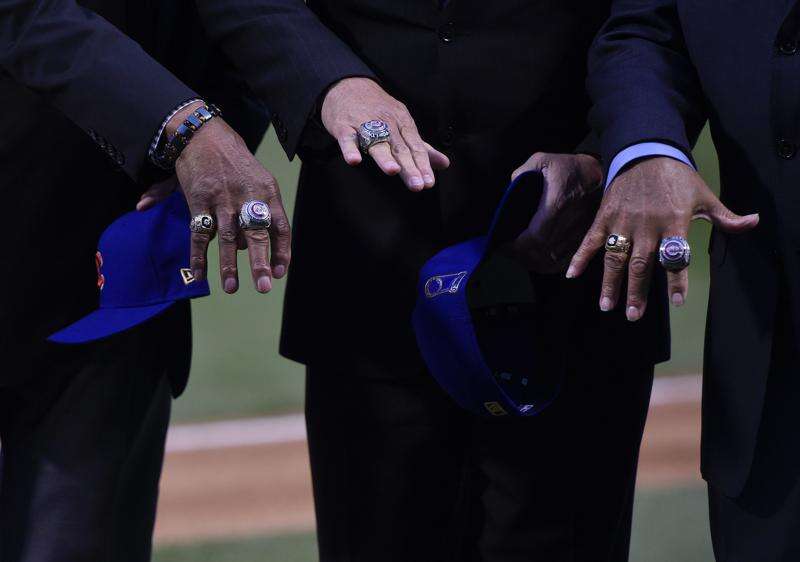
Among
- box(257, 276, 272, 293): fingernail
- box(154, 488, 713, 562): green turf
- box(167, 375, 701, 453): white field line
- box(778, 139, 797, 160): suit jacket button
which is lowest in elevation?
box(154, 488, 713, 562): green turf

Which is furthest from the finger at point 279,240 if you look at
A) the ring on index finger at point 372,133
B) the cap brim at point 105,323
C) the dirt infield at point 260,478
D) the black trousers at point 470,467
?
the dirt infield at point 260,478

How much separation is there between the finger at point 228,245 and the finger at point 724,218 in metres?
0.50

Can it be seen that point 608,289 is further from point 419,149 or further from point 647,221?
point 419,149

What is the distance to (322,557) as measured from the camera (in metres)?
1.91

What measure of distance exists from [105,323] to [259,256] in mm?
302

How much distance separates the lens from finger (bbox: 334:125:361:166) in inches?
58.1

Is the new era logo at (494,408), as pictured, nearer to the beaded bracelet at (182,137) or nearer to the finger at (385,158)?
the finger at (385,158)

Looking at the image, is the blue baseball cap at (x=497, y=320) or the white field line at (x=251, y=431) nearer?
the blue baseball cap at (x=497, y=320)

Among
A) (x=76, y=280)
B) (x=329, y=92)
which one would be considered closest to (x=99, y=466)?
(x=76, y=280)

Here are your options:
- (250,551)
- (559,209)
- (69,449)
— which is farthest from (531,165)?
(250,551)

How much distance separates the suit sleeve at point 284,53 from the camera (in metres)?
1.58

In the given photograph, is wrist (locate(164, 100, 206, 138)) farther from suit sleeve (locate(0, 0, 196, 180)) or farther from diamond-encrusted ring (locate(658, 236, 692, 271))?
diamond-encrusted ring (locate(658, 236, 692, 271))

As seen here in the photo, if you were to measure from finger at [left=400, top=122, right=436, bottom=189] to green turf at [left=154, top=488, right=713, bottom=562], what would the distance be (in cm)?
179

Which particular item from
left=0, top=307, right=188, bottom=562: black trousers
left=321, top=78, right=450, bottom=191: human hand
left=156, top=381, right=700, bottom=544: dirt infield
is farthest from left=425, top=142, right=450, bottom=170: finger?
left=156, top=381, right=700, bottom=544: dirt infield
